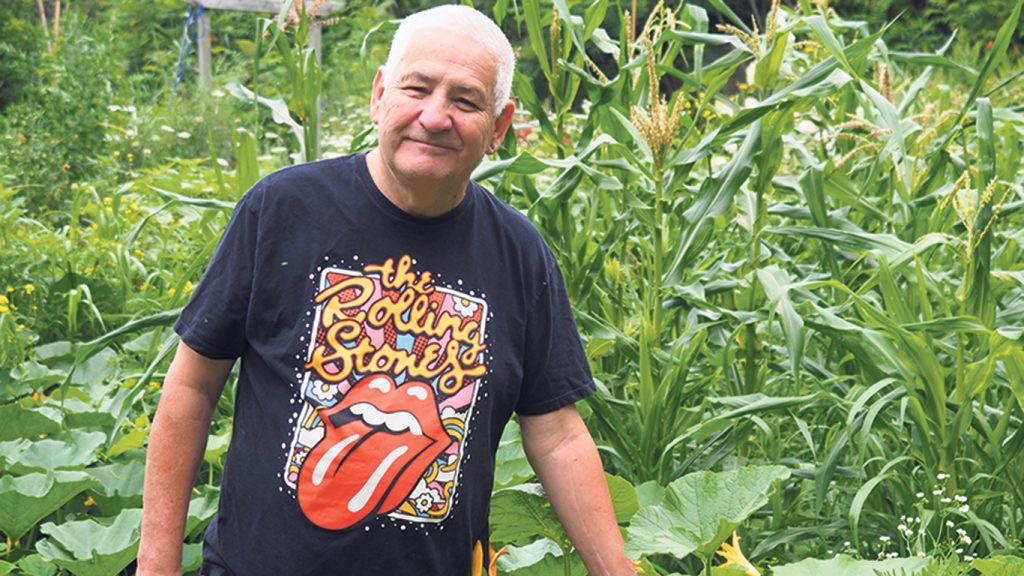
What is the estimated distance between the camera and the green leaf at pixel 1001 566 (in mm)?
1612

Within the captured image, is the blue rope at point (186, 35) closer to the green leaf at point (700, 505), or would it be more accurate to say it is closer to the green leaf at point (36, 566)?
the green leaf at point (36, 566)

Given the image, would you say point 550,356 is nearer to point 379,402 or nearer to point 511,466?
point 379,402

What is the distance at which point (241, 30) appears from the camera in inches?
499

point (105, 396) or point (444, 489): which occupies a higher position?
point (444, 489)

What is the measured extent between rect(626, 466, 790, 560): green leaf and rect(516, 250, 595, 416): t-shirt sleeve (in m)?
0.26

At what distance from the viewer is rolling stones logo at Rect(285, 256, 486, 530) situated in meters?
1.75

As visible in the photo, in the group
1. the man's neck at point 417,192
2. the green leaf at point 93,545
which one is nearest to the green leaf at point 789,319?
the man's neck at point 417,192

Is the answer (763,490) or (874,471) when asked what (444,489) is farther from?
(874,471)

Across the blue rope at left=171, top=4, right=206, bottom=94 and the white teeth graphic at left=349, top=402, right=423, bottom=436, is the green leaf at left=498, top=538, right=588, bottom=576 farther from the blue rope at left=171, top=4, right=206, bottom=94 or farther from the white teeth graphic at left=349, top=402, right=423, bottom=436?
the blue rope at left=171, top=4, right=206, bottom=94

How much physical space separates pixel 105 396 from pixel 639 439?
1507 mm

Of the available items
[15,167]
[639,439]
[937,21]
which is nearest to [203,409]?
[639,439]

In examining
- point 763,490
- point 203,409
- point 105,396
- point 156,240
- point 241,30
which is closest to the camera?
point 763,490

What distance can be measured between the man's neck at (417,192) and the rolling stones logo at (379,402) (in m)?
0.08

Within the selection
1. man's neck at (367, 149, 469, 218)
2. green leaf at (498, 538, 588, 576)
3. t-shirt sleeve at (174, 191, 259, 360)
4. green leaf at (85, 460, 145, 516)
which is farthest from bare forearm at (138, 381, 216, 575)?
green leaf at (85, 460, 145, 516)
